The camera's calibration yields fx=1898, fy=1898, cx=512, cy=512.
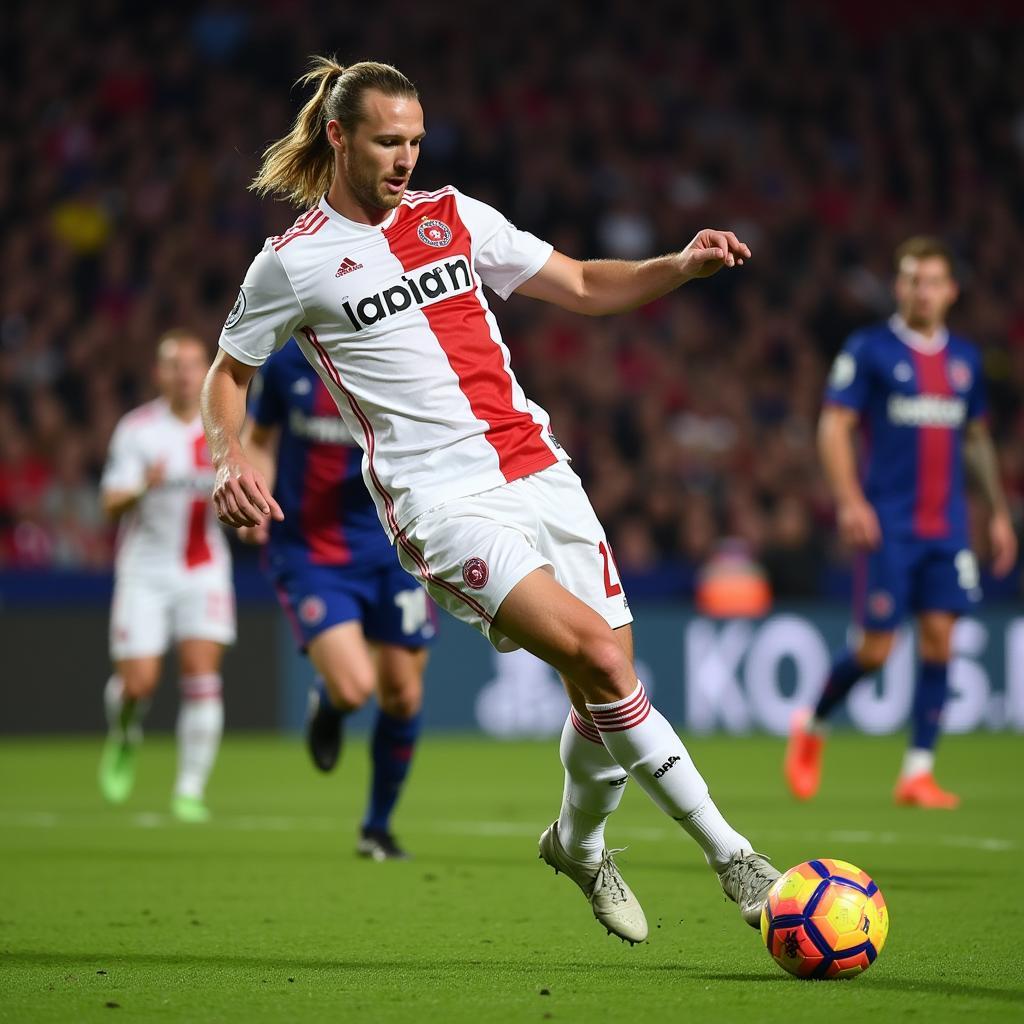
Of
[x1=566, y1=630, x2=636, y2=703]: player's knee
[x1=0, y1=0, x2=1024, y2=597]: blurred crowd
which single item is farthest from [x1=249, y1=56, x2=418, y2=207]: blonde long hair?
[x1=0, y1=0, x2=1024, y2=597]: blurred crowd

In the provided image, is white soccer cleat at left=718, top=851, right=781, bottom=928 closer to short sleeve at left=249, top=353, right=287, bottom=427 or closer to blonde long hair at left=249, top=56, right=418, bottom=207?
blonde long hair at left=249, top=56, right=418, bottom=207

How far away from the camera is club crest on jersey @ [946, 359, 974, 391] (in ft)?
31.7

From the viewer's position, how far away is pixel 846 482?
9.27m

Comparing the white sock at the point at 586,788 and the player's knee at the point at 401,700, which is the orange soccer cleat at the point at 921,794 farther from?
the white sock at the point at 586,788

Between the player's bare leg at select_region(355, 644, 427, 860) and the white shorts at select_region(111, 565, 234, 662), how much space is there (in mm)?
2805

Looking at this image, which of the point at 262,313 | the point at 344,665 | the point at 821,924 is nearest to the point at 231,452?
the point at 262,313

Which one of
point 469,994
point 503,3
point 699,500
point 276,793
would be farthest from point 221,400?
point 503,3

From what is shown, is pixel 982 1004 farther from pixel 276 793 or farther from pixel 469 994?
pixel 276 793

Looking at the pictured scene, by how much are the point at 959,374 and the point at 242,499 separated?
5741mm

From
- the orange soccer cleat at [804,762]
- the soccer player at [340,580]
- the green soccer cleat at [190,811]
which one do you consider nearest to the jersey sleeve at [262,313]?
the soccer player at [340,580]

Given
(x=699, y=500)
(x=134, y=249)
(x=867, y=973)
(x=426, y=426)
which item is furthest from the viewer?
(x=134, y=249)

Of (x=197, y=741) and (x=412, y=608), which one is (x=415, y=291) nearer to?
(x=412, y=608)

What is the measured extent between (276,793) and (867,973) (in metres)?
6.72

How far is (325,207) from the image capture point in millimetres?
5203
